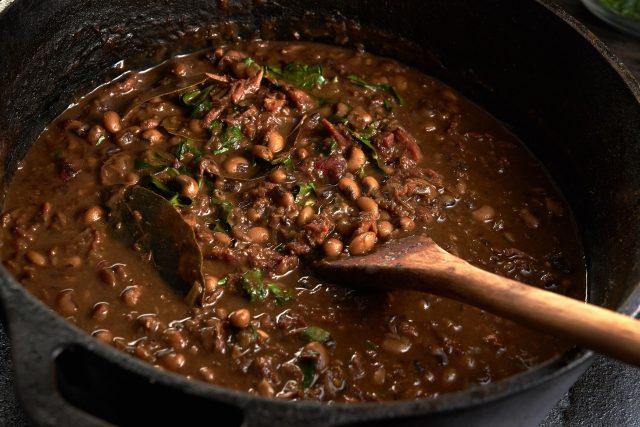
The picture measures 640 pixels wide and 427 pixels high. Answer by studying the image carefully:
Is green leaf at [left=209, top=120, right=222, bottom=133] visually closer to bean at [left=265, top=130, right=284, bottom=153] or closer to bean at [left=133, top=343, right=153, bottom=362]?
bean at [left=265, top=130, right=284, bottom=153]

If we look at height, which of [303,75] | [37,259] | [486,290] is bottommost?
[37,259]

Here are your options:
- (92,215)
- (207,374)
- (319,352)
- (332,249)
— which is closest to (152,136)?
(92,215)

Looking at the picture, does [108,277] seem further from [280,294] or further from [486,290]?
Result: [486,290]

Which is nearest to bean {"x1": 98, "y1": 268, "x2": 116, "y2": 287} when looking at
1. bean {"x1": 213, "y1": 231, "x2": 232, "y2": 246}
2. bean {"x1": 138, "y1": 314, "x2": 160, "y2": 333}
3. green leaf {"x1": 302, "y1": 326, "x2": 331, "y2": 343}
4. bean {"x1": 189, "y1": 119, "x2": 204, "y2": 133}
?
bean {"x1": 138, "y1": 314, "x2": 160, "y2": 333}

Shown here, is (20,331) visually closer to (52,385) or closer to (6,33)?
(52,385)

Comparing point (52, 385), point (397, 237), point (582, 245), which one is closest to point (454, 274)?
point (397, 237)

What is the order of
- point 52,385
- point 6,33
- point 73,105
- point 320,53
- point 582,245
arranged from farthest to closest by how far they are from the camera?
point 320,53
point 73,105
point 582,245
point 6,33
point 52,385
